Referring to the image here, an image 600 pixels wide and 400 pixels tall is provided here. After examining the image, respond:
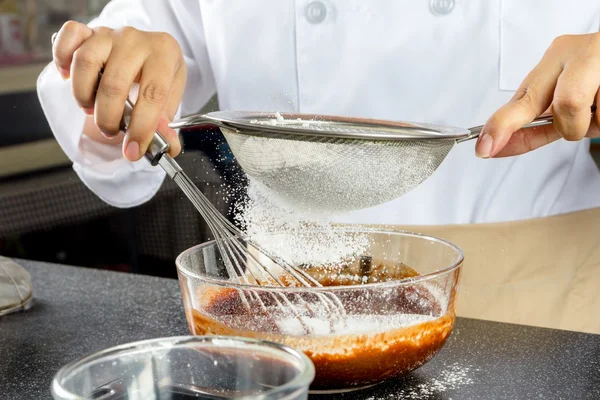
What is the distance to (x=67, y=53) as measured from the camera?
2.81 feet

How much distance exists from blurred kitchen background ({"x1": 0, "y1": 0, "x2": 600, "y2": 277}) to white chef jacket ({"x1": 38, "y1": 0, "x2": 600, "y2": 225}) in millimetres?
422

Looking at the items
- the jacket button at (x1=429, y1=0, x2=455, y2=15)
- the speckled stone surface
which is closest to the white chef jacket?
the jacket button at (x1=429, y1=0, x2=455, y2=15)

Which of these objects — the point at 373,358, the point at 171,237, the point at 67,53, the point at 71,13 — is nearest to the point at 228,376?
the point at 373,358

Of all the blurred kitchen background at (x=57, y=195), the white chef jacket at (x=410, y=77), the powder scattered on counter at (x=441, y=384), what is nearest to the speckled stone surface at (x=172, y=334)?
the powder scattered on counter at (x=441, y=384)

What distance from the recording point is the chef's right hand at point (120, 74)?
30.8 inches

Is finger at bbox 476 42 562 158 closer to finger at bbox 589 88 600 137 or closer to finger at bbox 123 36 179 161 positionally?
finger at bbox 589 88 600 137

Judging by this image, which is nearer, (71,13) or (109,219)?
(109,219)

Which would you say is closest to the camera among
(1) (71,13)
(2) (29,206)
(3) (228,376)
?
(3) (228,376)

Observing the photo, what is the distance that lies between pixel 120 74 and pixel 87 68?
4cm

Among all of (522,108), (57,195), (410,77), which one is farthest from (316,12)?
(57,195)

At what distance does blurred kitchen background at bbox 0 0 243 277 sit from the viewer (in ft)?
6.87

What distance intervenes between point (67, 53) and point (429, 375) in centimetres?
53

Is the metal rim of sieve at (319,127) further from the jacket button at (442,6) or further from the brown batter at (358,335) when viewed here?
the jacket button at (442,6)

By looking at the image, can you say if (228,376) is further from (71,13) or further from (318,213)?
(71,13)
